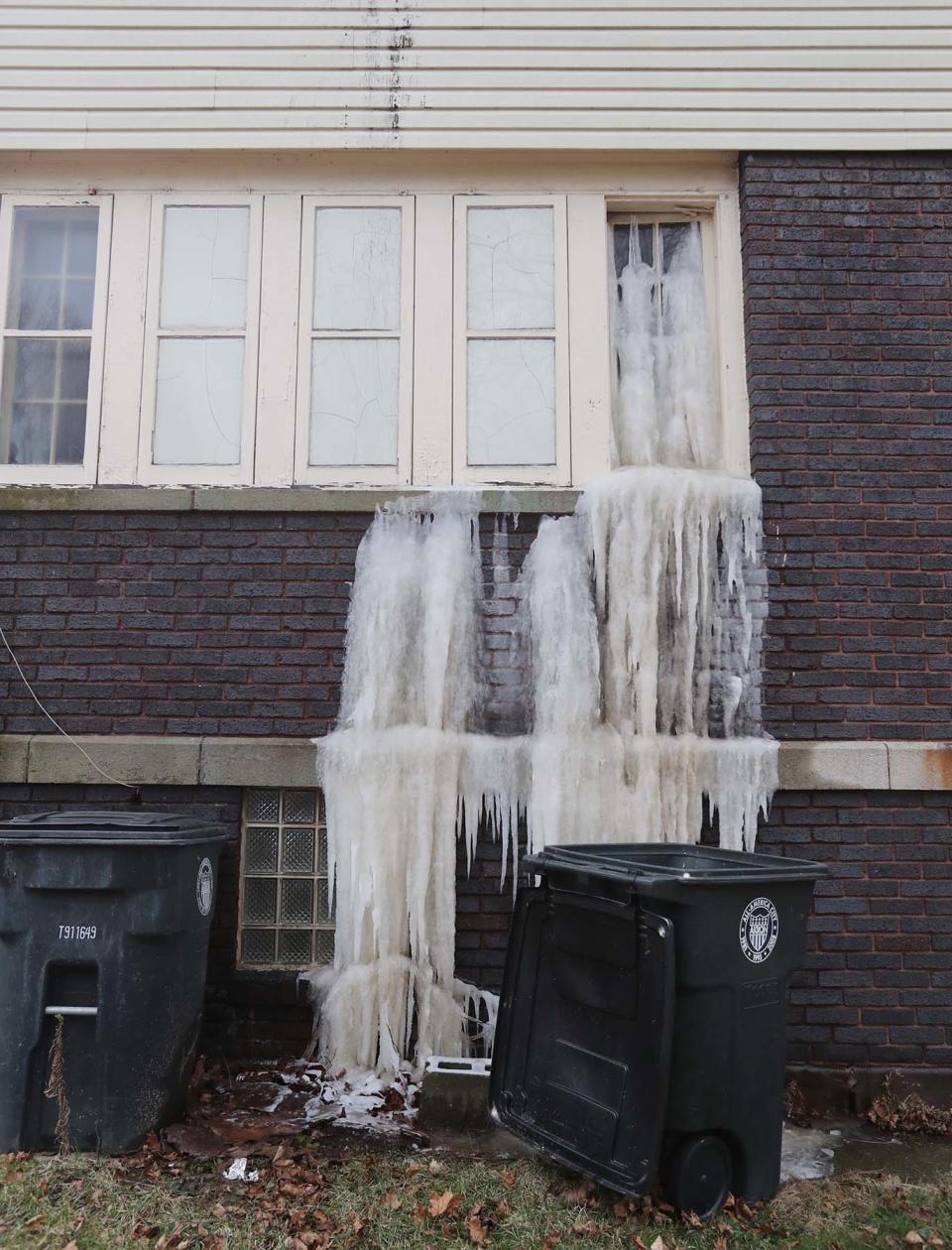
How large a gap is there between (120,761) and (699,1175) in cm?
323

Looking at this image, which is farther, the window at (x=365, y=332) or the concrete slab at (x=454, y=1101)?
the window at (x=365, y=332)

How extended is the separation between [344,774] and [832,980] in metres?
2.57

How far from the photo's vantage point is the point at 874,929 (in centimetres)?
465

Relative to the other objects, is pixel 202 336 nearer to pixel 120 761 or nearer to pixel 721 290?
pixel 120 761

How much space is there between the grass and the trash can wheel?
0.06m

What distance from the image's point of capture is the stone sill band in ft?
15.4

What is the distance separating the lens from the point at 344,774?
4.74 metres

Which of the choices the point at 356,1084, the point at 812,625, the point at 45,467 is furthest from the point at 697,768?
the point at 45,467

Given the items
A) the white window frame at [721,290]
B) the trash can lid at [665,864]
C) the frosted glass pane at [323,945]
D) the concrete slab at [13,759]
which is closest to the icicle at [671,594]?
the white window frame at [721,290]

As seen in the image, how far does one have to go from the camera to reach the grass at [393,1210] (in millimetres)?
3072

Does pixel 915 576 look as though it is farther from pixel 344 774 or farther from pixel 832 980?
pixel 344 774

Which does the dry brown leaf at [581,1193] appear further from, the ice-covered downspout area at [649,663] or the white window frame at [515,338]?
the white window frame at [515,338]

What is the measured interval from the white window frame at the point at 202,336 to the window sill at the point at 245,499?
0.34ft

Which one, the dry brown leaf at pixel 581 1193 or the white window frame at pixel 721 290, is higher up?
the white window frame at pixel 721 290
